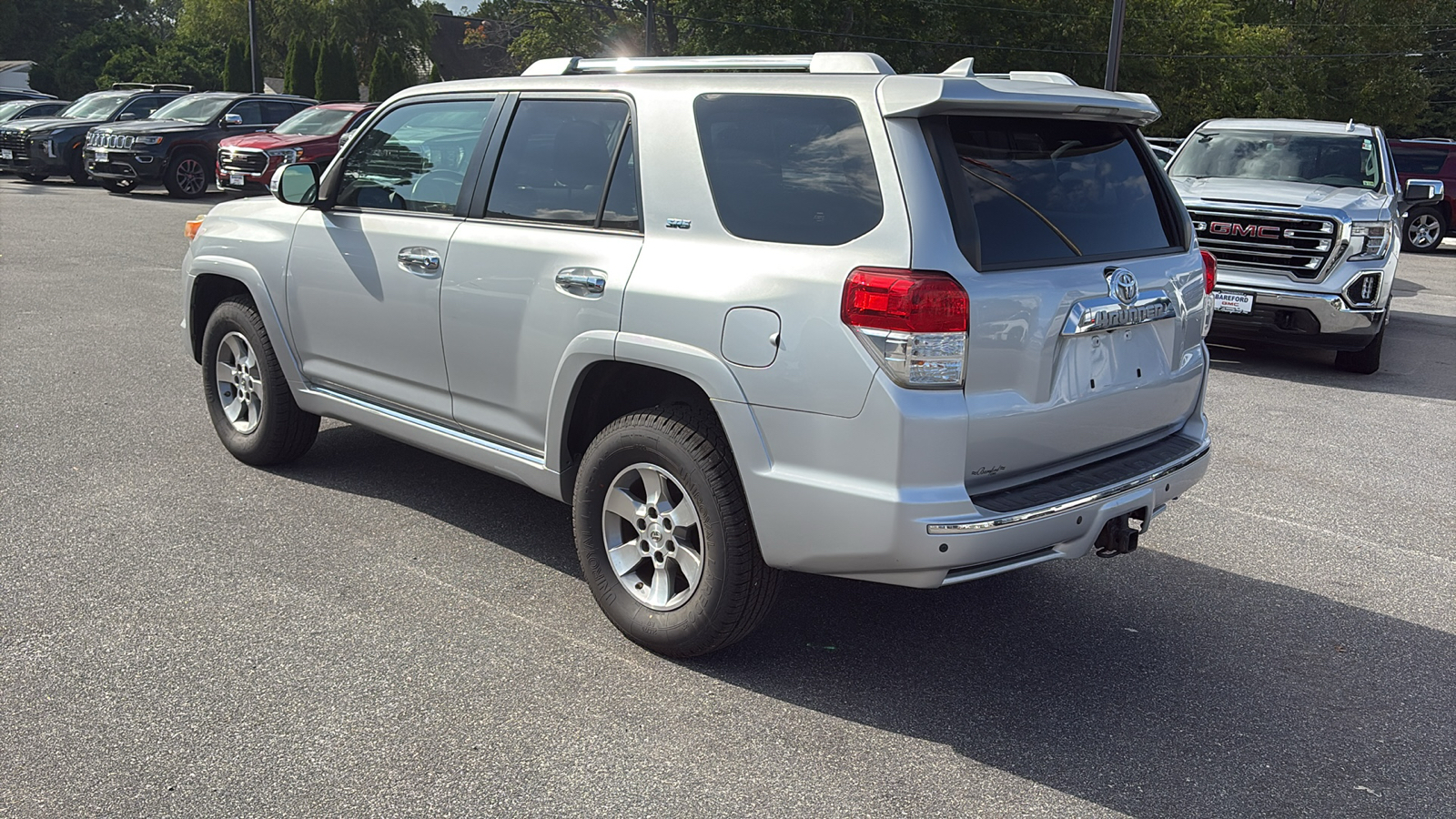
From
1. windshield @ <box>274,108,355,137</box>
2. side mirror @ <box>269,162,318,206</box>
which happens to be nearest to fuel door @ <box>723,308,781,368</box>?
side mirror @ <box>269,162,318,206</box>

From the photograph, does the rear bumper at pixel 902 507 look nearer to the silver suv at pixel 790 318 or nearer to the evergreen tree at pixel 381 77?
the silver suv at pixel 790 318

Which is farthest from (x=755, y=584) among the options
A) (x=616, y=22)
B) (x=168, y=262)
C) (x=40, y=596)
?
(x=616, y=22)

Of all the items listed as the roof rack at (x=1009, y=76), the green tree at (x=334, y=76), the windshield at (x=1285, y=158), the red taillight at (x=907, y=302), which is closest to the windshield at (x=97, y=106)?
the windshield at (x=1285, y=158)

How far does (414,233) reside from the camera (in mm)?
4727

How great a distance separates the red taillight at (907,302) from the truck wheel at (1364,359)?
7.30 metres

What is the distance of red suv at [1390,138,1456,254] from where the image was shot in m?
21.5

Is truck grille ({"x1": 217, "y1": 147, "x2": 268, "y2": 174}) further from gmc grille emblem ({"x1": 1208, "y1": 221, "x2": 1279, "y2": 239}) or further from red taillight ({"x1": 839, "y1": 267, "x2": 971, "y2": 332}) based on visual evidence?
A: red taillight ({"x1": 839, "y1": 267, "x2": 971, "y2": 332})

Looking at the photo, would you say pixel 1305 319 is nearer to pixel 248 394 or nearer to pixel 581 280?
pixel 581 280

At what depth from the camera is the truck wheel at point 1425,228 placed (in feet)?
70.4

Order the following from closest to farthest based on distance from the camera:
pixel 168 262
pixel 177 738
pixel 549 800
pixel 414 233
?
1. pixel 549 800
2. pixel 177 738
3. pixel 414 233
4. pixel 168 262

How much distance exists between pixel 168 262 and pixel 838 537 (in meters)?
11.8

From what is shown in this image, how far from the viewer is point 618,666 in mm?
3875

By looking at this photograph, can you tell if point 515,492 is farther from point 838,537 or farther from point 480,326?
point 838,537

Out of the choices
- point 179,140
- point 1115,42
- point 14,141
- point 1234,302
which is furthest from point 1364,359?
point 14,141
